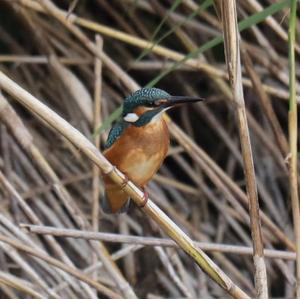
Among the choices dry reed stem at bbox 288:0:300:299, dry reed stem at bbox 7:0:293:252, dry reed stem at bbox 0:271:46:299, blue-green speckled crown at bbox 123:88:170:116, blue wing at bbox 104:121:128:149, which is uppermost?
dry reed stem at bbox 7:0:293:252

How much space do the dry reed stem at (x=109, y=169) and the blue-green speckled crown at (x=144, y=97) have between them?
1.15ft

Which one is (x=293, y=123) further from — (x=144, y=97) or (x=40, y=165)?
(x=40, y=165)

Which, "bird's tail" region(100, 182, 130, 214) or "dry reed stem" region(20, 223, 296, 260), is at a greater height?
"bird's tail" region(100, 182, 130, 214)

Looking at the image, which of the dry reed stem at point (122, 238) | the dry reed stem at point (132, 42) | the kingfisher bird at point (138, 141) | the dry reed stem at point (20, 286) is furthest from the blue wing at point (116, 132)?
the dry reed stem at point (132, 42)

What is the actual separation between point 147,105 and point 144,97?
0.02 metres

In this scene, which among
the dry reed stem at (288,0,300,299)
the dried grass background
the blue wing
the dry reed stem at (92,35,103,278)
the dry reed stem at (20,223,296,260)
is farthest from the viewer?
the dried grass background

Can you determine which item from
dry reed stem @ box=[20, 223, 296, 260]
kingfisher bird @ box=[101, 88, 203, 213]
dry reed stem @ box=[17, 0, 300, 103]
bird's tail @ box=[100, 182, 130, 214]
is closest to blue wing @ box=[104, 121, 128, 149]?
kingfisher bird @ box=[101, 88, 203, 213]

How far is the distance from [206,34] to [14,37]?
675 mm

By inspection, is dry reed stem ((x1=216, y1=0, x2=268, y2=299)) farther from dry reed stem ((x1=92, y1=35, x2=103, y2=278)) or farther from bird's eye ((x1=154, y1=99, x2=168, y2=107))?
dry reed stem ((x1=92, y1=35, x2=103, y2=278))

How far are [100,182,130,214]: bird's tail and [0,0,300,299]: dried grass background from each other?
0.24 metres

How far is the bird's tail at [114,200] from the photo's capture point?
1.96 metres

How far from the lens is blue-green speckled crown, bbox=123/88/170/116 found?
1733 mm

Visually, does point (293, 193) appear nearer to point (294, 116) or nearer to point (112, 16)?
point (294, 116)

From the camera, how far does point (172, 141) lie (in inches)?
111
